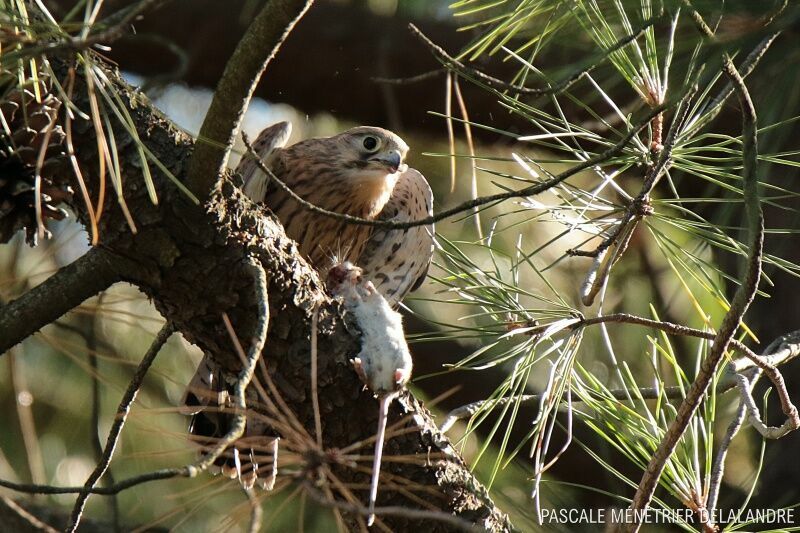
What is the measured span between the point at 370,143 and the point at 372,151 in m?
0.03

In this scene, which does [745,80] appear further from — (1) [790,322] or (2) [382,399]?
(1) [790,322]

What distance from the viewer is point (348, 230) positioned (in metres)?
3.24

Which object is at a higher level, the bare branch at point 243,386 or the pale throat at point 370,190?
the bare branch at point 243,386

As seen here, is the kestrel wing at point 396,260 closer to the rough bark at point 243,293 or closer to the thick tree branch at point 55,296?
the rough bark at point 243,293

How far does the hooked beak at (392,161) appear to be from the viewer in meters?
3.26

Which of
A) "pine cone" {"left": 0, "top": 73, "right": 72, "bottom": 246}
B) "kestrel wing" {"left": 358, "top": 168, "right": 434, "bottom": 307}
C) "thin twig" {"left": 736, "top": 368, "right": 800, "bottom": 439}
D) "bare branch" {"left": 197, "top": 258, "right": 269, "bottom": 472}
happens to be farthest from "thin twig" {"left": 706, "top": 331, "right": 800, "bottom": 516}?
"pine cone" {"left": 0, "top": 73, "right": 72, "bottom": 246}

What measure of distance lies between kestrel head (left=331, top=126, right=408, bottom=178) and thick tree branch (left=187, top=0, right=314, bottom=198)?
1.47m

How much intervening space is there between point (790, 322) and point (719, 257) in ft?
1.31

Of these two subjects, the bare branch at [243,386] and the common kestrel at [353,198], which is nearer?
the bare branch at [243,386]

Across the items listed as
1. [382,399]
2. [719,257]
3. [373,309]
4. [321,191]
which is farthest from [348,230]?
[719,257]

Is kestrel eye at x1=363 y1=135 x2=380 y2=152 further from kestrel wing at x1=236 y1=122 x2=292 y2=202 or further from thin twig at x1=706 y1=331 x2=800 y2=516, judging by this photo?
thin twig at x1=706 y1=331 x2=800 y2=516

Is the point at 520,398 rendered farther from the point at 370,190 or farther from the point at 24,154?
the point at 370,190

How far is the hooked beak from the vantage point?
3.26 meters

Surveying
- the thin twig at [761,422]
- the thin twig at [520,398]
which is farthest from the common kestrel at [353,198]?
the thin twig at [761,422]
